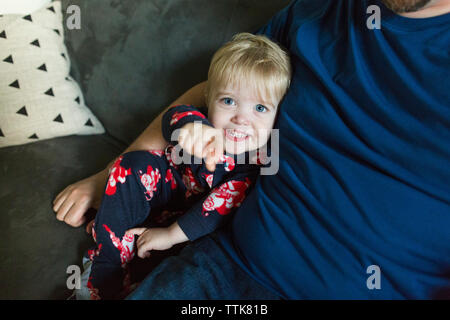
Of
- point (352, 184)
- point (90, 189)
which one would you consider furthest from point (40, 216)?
point (352, 184)

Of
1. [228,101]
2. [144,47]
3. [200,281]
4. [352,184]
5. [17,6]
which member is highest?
[17,6]

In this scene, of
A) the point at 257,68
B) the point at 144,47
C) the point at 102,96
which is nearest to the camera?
the point at 257,68

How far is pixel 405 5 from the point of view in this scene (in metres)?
0.57

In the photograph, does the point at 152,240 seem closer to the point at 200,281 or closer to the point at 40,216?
the point at 200,281

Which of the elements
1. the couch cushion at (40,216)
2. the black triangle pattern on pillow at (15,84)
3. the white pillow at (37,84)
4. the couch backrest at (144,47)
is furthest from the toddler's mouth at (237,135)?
the black triangle pattern on pillow at (15,84)

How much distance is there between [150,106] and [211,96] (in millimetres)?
300

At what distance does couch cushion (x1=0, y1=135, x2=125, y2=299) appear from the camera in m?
0.77

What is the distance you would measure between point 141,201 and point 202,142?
258 millimetres

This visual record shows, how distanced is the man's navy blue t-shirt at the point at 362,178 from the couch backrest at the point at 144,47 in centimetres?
31

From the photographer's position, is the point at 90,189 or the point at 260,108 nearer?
the point at 260,108

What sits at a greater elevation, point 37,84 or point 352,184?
point 37,84

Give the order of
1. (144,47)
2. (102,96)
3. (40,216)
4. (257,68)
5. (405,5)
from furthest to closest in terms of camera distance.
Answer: (102,96), (144,47), (40,216), (257,68), (405,5)

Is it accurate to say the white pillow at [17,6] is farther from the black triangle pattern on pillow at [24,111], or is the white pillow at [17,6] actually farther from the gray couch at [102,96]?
the black triangle pattern on pillow at [24,111]

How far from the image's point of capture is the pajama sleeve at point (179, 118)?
74 centimetres
